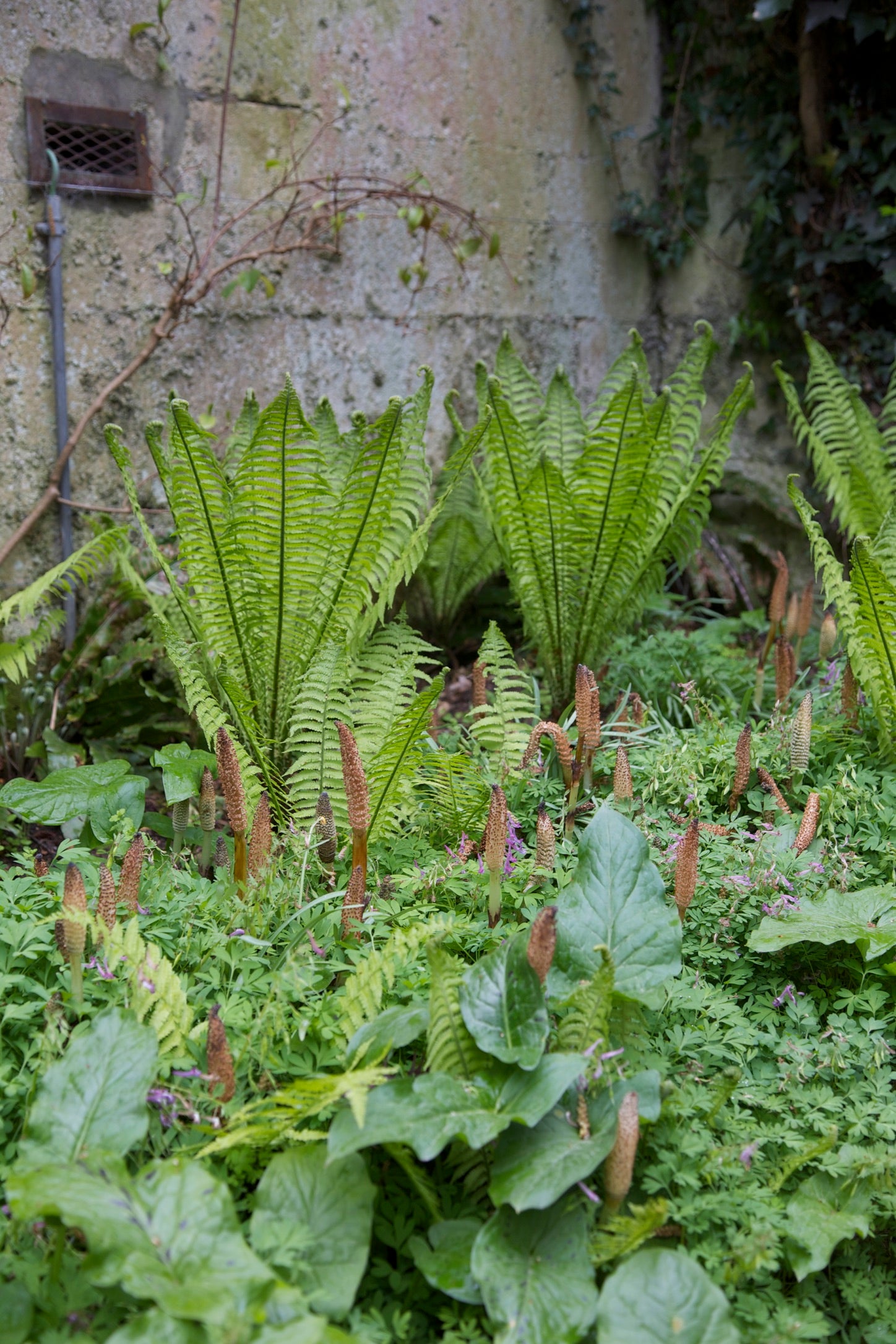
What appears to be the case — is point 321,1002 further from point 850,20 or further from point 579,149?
point 850,20

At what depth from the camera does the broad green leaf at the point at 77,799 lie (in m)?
2.13

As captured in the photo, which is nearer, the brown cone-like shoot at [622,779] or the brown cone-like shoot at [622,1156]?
the brown cone-like shoot at [622,1156]

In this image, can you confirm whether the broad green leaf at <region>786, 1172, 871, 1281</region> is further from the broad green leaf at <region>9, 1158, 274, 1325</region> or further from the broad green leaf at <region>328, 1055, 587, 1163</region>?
the broad green leaf at <region>9, 1158, 274, 1325</region>

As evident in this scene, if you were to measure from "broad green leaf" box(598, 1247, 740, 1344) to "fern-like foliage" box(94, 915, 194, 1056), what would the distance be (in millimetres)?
695

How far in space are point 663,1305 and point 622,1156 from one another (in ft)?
0.56

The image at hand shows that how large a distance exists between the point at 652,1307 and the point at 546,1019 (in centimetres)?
38

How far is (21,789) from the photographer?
86.0 inches

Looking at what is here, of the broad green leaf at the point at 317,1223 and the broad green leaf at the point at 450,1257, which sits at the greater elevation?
the broad green leaf at the point at 317,1223

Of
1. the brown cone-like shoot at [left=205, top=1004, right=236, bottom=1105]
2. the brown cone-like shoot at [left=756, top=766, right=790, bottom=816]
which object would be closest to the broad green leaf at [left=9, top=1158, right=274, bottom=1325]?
the brown cone-like shoot at [left=205, top=1004, right=236, bottom=1105]

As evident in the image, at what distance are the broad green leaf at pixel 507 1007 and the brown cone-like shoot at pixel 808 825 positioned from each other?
0.78 metres

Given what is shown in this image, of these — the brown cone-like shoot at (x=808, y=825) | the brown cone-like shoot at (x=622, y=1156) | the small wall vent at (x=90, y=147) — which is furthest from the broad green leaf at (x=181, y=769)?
the small wall vent at (x=90, y=147)

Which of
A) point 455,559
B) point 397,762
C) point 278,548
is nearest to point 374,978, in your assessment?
point 397,762

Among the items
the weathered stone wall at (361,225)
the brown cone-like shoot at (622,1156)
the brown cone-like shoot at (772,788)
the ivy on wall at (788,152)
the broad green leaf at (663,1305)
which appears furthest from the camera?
the ivy on wall at (788,152)

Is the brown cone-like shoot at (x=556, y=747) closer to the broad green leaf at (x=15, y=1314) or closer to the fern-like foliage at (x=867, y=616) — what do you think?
the fern-like foliage at (x=867, y=616)
